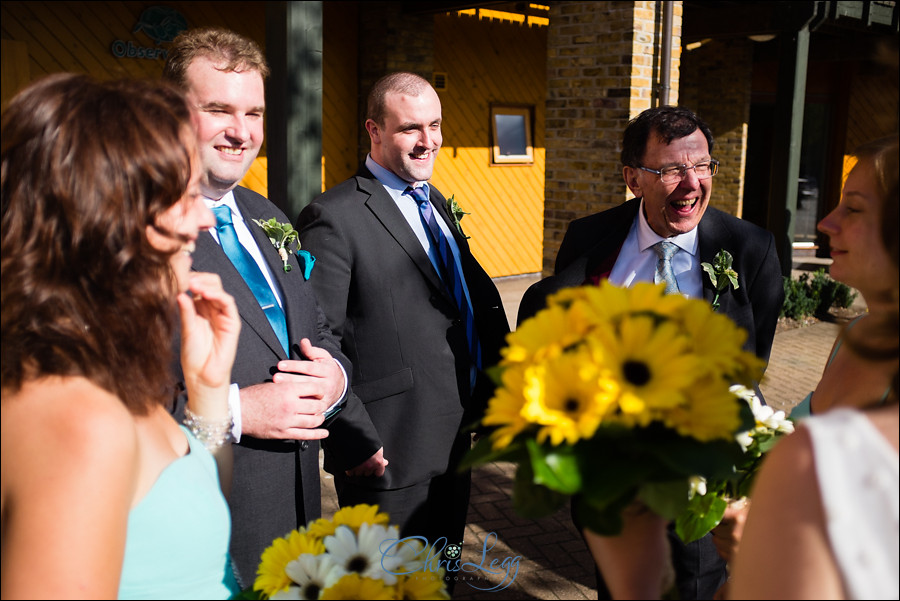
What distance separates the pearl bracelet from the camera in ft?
6.35

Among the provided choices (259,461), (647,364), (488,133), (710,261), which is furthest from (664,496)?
(488,133)

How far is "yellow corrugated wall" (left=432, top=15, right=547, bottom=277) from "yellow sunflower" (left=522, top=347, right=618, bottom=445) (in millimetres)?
9504

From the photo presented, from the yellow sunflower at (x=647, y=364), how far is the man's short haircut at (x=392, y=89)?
2.50 m

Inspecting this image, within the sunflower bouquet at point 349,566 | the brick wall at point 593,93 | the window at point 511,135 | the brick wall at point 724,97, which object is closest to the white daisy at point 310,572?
the sunflower bouquet at point 349,566

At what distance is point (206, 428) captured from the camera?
1938mm

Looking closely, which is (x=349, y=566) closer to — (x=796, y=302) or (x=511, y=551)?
(x=511, y=551)

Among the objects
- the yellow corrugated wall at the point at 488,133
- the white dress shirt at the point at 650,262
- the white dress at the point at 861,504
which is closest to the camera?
the white dress at the point at 861,504

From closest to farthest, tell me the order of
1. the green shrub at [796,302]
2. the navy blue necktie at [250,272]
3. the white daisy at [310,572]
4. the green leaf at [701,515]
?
1. the white daisy at [310,572]
2. the green leaf at [701,515]
3. the navy blue necktie at [250,272]
4. the green shrub at [796,302]

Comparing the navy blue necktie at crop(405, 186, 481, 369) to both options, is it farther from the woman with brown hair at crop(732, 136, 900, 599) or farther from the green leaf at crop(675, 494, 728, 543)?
the woman with brown hair at crop(732, 136, 900, 599)

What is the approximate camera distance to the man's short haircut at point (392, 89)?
3475 millimetres

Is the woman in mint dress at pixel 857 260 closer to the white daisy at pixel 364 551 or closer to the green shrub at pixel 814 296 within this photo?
the white daisy at pixel 364 551

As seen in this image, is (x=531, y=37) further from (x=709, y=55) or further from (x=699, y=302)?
(x=699, y=302)

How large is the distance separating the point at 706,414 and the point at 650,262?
80.7 inches

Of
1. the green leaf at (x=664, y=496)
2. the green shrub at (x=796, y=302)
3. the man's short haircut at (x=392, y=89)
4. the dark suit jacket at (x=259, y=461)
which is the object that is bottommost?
the green shrub at (x=796, y=302)
